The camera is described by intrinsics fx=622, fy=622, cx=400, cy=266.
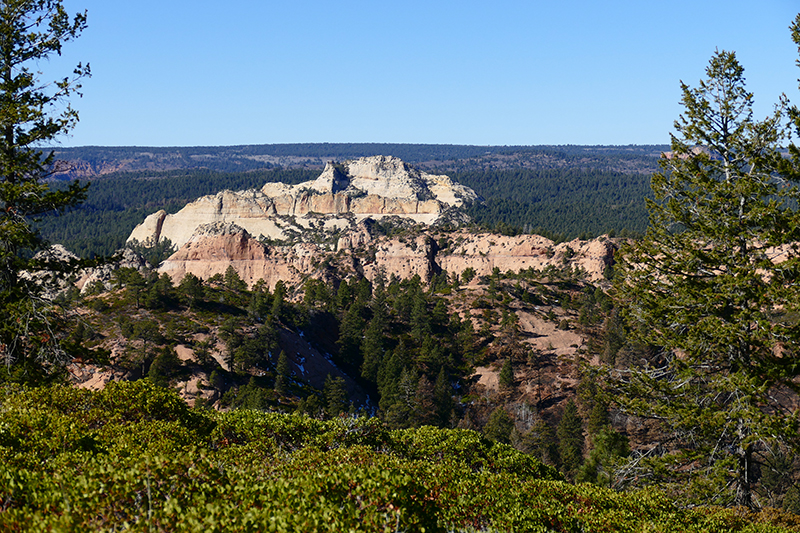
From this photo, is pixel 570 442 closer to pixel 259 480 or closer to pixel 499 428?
pixel 499 428

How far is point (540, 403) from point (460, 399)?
9476mm

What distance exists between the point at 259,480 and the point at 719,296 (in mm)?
15471

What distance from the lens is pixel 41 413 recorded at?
16.4m

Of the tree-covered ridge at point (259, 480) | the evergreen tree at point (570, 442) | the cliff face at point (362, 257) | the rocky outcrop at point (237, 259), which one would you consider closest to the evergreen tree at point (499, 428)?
the evergreen tree at point (570, 442)

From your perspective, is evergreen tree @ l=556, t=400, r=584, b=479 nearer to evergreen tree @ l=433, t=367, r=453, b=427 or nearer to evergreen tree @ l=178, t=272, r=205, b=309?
evergreen tree @ l=433, t=367, r=453, b=427

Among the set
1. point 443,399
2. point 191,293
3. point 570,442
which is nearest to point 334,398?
point 443,399

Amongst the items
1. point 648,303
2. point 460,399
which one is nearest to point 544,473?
point 648,303

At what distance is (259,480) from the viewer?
41.8 ft

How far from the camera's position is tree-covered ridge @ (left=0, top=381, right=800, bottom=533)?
382 inches

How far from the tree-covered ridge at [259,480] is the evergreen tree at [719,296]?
8.83 feet

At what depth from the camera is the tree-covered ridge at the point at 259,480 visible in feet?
31.8

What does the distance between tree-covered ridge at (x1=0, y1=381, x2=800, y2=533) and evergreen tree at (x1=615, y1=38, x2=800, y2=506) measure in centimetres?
269

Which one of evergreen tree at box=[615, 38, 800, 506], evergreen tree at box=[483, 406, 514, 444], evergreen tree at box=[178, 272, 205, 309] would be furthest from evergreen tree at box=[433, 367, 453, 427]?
evergreen tree at box=[615, 38, 800, 506]

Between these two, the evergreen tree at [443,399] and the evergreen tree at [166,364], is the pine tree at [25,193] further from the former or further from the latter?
the evergreen tree at [443,399]
